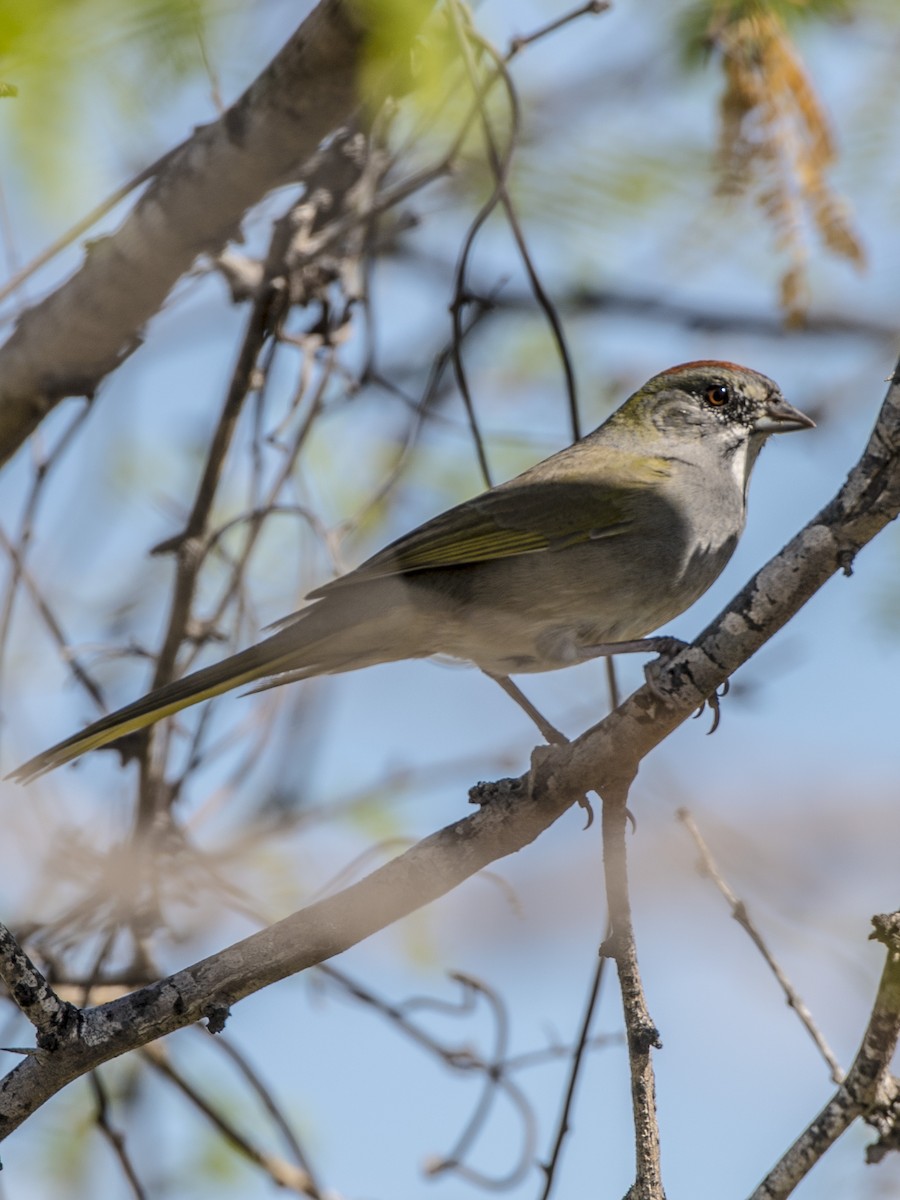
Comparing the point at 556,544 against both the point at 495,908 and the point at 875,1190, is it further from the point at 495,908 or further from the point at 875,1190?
the point at 875,1190

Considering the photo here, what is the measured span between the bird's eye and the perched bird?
1.05 ft

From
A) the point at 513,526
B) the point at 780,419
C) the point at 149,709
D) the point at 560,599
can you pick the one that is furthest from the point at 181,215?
the point at 780,419

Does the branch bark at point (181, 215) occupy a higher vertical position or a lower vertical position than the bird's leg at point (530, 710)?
higher

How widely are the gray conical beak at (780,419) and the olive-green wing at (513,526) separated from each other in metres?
0.69

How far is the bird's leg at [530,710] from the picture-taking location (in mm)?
4363

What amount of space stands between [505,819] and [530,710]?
1430 millimetres

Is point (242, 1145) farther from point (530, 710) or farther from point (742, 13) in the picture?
point (742, 13)

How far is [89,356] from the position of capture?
3801 millimetres

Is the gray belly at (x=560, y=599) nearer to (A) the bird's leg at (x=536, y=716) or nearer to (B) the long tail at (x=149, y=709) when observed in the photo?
(A) the bird's leg at (x=536, y=716)

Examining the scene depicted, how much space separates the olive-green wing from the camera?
4.41 metres

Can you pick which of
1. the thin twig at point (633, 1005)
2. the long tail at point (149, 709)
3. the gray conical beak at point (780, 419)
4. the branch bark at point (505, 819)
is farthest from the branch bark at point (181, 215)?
the gray conical beak at point (780, 419)

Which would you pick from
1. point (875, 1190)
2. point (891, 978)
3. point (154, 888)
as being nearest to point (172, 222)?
point (154, 888)

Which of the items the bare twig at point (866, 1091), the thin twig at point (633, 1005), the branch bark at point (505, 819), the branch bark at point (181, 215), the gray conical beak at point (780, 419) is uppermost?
the branch bark at point (181, 215)

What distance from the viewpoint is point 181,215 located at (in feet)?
11.8
